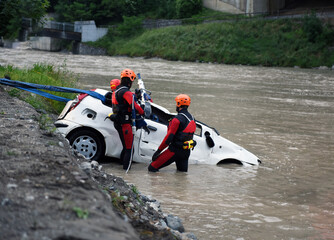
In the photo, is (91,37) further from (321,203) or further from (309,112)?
(321,203)

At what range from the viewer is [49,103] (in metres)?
12.6

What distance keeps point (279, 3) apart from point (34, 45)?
33114mm

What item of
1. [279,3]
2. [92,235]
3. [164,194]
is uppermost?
[279,3]

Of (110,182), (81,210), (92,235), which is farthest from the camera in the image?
(110,182)

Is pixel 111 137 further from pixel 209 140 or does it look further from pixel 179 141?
pixel 209 140

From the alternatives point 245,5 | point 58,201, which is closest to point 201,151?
point 58,201

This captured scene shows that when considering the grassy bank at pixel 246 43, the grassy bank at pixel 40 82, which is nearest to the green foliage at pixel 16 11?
the grassy bank at pixel 40 82

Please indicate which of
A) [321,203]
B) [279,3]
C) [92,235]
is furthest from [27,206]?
[279,3]

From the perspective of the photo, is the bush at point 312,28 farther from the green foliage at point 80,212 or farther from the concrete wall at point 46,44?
the green foliage at point 80,212

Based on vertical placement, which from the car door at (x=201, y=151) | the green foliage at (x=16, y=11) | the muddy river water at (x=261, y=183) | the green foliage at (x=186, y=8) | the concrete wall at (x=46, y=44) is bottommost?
the muddy river water at (x=261, y=183)

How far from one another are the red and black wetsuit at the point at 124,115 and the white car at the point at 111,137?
246 millimetres

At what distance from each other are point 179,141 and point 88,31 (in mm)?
61558

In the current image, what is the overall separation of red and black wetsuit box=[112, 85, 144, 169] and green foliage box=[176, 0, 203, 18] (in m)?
65.3

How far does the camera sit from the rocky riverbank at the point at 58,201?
355 centimetres
